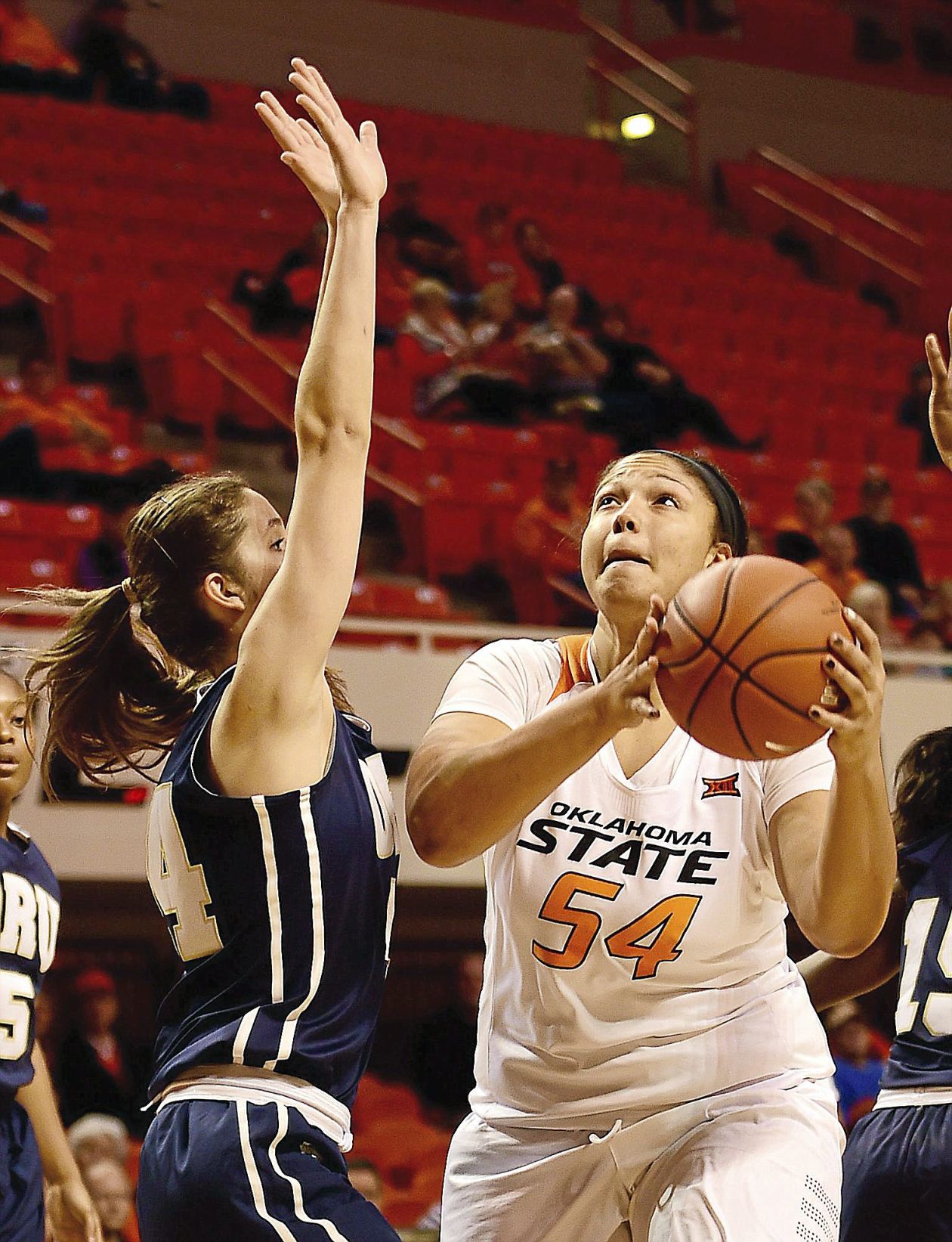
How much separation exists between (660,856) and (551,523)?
19.2 ft

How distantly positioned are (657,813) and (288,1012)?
0.79 metres

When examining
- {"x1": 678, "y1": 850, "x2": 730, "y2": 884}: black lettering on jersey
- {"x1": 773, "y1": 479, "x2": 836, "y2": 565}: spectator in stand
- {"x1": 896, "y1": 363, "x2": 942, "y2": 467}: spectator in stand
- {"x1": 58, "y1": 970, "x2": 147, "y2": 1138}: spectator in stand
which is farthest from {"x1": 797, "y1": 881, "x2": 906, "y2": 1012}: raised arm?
{"x1": 896, "y1": 363, "x2": 942, "y2": 467}: spectator in stand

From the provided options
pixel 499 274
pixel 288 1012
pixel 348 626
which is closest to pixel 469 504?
pixel 348 626

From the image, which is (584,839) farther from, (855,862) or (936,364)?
(936,364)

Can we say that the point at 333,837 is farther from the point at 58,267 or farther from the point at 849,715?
the point at 58,267

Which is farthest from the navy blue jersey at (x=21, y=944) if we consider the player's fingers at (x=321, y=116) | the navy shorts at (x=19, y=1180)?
the player's fingers at (x=321, y=116)

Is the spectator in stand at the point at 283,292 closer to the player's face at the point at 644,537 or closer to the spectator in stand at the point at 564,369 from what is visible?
the spectator in stand at the point at 564,369

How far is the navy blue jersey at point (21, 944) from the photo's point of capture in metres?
3.70

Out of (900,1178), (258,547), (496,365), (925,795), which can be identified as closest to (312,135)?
(258,547)

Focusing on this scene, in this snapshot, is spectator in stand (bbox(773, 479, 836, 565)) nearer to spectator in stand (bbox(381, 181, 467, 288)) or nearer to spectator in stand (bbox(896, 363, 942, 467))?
spectator in stand (bbox(896, 363, 942, 467))

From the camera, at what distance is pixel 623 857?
2.79m

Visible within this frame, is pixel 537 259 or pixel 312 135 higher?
pixel 537 259

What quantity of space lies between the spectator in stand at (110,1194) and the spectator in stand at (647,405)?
Answer: 5.46m

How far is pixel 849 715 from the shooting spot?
2.34 m
